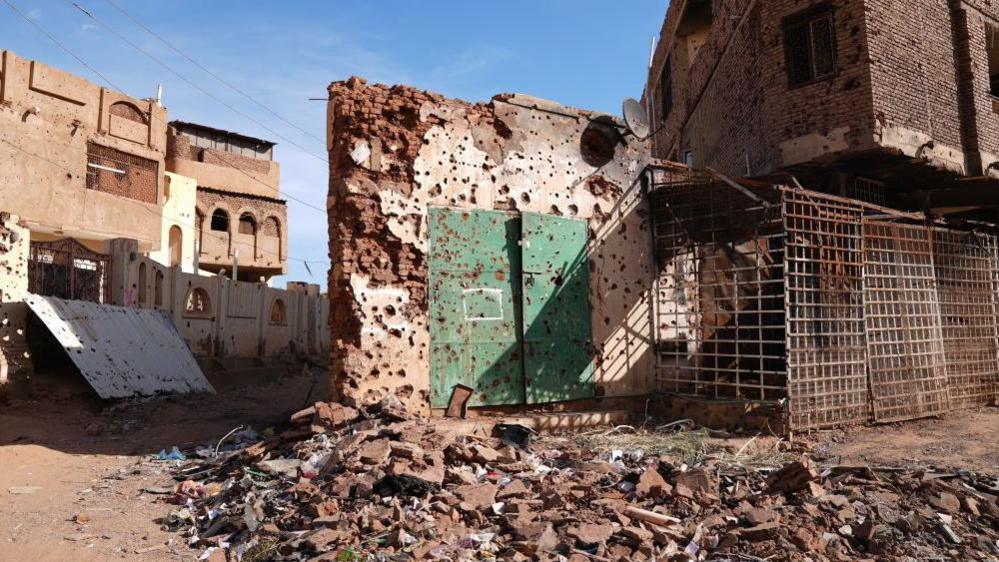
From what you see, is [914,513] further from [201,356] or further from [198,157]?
[198,157]

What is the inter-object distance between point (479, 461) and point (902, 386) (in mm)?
6109

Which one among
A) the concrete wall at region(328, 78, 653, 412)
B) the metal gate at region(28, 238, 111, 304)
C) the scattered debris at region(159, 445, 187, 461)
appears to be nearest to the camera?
the scattered debris at region(159, 445, 187, 461)

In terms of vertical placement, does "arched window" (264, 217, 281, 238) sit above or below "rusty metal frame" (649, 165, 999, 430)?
above

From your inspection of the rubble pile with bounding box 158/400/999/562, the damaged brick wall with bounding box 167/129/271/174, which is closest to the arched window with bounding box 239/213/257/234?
the damaged brick wall with bounding box 167/129/271/174

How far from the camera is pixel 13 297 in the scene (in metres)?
9.29

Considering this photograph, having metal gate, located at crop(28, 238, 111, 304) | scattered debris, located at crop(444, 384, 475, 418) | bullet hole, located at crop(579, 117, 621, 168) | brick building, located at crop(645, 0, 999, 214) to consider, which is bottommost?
scattered debris, located at crop(444, 384, 475, 418)

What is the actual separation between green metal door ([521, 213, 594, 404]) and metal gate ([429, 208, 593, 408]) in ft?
0.04

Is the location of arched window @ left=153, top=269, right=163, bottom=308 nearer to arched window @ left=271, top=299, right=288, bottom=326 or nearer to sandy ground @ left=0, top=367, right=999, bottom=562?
sandy ground @ left=0, top=367, right=999, bottom=562

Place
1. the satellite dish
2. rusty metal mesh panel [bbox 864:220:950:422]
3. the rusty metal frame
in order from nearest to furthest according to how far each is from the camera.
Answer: the rusty metal frame
rusty metal mesh panel [bbox 864:220:950:422]
the satellite dish

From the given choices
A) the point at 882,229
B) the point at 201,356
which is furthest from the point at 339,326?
the point at 201,356

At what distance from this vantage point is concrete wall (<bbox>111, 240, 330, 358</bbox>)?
1277 centimetres

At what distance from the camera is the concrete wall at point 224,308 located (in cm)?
1277

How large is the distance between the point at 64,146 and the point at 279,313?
26.8 feet

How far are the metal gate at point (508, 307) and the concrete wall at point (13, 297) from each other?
635cm
